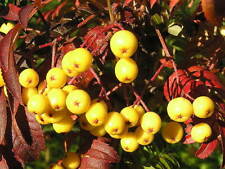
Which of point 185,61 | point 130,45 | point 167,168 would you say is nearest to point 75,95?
point 130,45

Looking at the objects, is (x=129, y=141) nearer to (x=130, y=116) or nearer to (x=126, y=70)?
(x=130, y=116)

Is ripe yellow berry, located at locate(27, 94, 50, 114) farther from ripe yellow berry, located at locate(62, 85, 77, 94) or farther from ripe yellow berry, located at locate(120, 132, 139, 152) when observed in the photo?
ripe yellow berry, located at locate(120, 132, 139, 152)

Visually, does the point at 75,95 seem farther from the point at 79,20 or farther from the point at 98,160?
the point at 79,20

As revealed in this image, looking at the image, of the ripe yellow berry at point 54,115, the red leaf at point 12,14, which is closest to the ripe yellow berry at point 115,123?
the ripe yellow berry at point 54,115

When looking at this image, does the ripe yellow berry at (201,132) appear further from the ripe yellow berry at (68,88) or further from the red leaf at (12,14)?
the red leaf at (12,14)

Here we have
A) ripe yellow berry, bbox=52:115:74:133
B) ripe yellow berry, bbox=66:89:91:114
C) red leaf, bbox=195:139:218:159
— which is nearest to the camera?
ripe yellow berry, bbox=66:89:91:114

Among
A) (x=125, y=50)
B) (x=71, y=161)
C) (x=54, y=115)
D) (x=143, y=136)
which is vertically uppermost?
(x=125, y=50)

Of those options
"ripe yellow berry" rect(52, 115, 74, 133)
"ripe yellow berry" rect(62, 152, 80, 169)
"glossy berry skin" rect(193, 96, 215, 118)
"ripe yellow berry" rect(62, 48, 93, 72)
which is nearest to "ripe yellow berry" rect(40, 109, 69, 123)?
"ripe yellow berry" rect(52, 115, 74, 133)

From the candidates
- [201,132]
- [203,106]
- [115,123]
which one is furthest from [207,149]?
[115,123]
